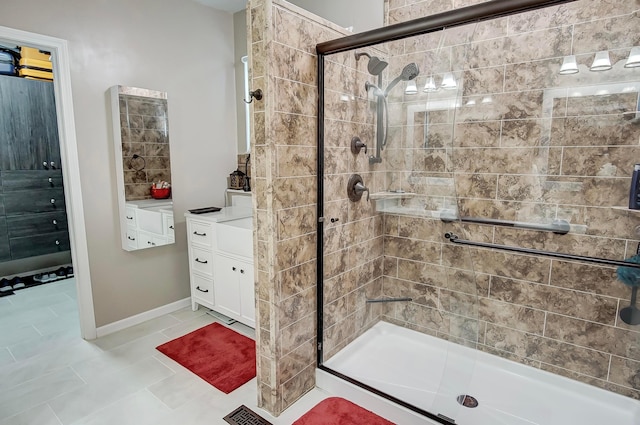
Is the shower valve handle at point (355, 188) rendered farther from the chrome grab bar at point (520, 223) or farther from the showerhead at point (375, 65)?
the showerhead at point (375, 65)

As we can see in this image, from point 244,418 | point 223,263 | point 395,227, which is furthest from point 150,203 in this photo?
point 395,227

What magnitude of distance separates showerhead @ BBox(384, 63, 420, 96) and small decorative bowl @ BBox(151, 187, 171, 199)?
80.7 inches

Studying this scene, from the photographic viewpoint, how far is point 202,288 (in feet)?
10.5

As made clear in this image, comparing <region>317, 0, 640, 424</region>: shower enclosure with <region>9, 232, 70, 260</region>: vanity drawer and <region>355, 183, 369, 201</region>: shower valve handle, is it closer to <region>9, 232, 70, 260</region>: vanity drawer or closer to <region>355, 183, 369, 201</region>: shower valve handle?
<region>355, 183, 369, 201</region>: shower valve handle

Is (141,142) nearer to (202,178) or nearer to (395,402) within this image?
(202,178)

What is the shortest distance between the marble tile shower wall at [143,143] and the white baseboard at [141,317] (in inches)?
40.4

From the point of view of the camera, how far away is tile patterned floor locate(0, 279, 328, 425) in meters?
1.99

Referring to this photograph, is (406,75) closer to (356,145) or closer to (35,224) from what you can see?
(356,145)

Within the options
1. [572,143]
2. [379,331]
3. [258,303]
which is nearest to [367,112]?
[572,143]

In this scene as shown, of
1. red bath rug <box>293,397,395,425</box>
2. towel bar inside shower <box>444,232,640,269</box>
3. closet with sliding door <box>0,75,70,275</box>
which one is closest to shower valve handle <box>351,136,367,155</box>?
towel bar inside shower <box>444,232,640,269</box>

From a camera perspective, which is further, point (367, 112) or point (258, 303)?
point (367, 112)

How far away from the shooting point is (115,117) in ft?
9.10

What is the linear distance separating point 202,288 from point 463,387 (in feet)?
7.36

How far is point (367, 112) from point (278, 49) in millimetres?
819
